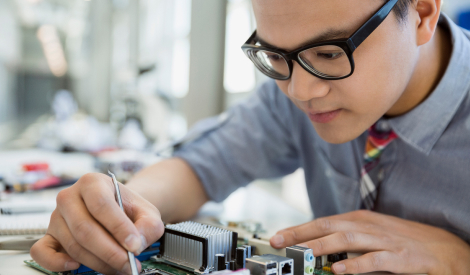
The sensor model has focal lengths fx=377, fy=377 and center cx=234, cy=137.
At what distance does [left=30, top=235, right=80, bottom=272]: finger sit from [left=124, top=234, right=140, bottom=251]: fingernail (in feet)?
0.37

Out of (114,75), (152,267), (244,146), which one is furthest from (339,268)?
(114,75)

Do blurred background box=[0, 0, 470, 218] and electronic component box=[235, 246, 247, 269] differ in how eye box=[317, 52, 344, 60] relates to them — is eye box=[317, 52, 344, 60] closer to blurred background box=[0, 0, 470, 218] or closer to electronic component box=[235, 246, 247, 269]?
electronic component box=[235, 246, 247, 269]

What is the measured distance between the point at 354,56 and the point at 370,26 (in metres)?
0.06

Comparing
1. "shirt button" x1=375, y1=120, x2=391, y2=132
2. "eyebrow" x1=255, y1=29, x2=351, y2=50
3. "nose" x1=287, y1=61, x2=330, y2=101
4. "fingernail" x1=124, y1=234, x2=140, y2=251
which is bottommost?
"fingernail" x1=124, y1=234, x2=140, y2=251

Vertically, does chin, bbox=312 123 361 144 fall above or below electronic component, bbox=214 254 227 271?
above

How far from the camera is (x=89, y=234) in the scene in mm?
534

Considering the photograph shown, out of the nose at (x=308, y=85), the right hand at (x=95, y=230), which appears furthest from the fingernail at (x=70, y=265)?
the nose at (x=308, y=85)

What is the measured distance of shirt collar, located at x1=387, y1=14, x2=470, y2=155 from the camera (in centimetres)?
84

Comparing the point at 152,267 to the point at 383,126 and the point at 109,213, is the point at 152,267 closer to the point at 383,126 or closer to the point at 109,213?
the point at 109,213

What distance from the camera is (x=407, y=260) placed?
0.66m

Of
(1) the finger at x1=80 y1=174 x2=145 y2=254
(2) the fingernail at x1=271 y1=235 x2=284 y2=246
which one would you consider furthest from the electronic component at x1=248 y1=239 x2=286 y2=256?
(1) the finger at x1=80 y1=174 x2=145 y2=254

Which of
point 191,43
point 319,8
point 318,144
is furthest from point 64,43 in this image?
point 319,8

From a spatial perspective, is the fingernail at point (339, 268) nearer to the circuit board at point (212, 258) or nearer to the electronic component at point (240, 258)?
the circuit board at point (212, 258)

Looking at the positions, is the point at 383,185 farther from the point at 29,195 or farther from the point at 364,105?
the point at 29,195
